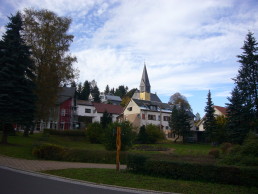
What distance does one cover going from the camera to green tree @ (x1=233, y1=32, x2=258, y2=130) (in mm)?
29734

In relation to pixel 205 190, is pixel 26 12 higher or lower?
higher

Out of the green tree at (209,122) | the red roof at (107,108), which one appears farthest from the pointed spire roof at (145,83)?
the green tree at (209,122)

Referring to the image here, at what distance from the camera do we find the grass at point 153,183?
9453 mm

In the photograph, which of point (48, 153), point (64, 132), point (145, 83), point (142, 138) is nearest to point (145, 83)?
point (145, 83)

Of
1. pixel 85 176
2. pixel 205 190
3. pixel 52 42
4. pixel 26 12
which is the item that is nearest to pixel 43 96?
pixel 52 42

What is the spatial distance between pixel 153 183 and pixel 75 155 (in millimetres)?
8384

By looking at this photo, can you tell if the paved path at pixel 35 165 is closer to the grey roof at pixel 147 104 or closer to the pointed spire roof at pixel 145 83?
the grey roof at pixel 147 104

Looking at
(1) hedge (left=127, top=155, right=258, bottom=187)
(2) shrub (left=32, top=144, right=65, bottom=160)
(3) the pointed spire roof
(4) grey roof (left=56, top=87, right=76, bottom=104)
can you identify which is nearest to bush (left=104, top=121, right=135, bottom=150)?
(2) shrub (left=32, top=144, right=65, bottom=160)

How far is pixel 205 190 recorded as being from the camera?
9.38 metres

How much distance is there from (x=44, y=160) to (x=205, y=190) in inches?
466

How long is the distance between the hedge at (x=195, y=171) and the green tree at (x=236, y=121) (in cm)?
2345

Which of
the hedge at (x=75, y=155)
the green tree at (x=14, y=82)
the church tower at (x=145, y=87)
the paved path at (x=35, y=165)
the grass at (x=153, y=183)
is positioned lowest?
the grass at (x=153, y=183)

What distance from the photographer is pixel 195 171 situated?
36.5 ft

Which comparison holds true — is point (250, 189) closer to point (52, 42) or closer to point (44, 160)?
point (44, 160)
